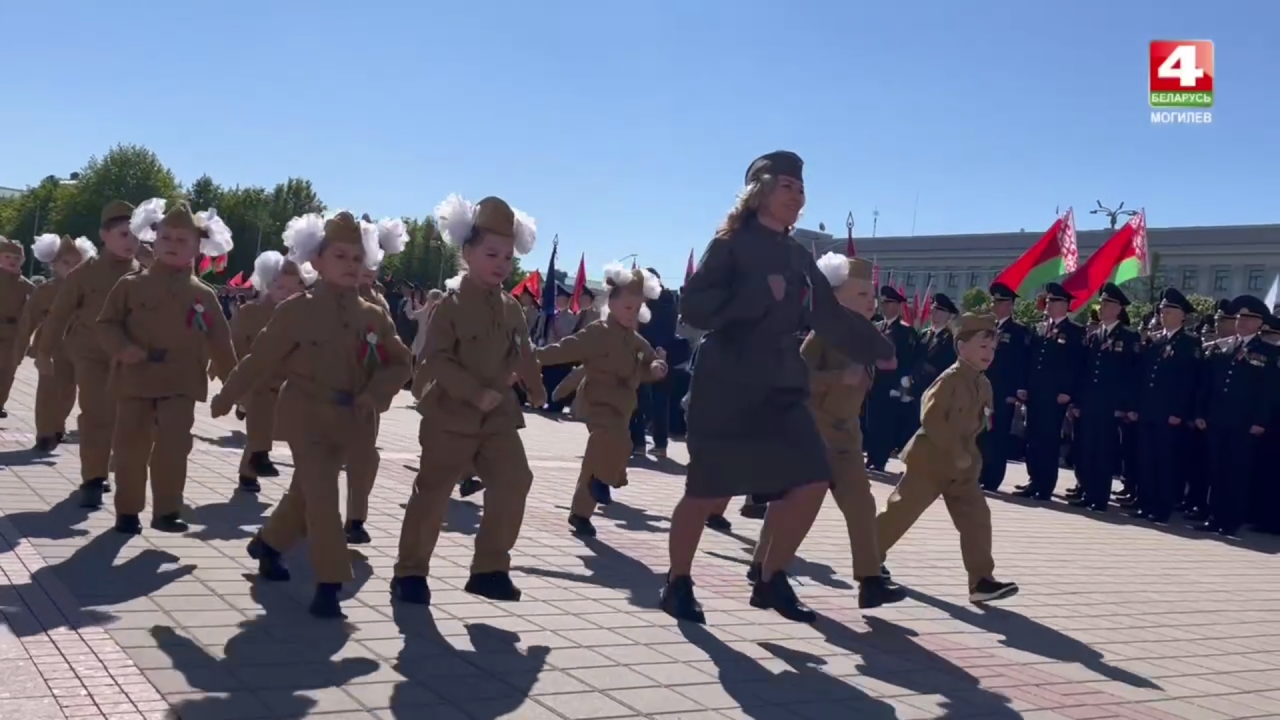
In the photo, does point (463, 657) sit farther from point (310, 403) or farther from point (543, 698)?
point (310, 403)

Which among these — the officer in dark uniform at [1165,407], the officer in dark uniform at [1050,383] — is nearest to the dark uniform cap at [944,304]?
the officer in dark uniform at [1050,383]

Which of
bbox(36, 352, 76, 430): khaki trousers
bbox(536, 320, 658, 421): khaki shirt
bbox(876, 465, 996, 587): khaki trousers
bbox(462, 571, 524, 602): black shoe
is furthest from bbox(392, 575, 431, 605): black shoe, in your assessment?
bbox(36, 352, 76, 430): khaki trousers

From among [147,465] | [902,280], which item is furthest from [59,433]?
[902,280]

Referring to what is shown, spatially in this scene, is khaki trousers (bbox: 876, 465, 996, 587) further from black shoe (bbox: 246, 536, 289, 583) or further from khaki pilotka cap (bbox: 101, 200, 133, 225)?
khaki pilotka cap (bbox: 101, 200, 133, 225)

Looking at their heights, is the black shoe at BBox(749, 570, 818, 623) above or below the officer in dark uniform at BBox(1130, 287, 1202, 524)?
below

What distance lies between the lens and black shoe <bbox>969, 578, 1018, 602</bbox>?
7398mm

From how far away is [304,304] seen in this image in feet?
20.8

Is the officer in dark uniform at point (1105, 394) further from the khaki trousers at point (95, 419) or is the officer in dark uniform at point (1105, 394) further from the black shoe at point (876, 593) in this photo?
the khaki trousers at point (95, 419)

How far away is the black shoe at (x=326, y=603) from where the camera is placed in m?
5.86

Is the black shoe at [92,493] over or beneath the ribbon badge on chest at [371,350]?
beneath

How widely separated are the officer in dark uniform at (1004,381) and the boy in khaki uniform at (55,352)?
9.36 meters

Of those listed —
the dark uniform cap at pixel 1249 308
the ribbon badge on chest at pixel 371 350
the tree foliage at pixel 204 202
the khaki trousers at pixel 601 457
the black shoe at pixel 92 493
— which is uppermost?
the tree foliage at pixel 204 202

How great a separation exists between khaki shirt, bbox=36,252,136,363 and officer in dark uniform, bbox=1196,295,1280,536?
9857 millimetres

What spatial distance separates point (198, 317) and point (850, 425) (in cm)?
374
